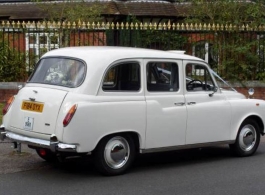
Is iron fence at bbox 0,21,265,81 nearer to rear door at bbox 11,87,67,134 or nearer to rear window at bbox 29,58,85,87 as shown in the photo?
rear window at bbox 29,58,85,87

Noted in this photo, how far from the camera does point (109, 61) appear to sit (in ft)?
26.7

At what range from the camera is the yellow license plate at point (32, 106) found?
25.7ft

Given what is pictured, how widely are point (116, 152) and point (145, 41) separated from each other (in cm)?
873

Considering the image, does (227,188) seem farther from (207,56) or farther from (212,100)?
(207,56)

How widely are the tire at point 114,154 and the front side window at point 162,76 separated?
937 millimetres

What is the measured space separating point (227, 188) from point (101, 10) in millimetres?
13205

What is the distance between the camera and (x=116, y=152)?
26.4 ft

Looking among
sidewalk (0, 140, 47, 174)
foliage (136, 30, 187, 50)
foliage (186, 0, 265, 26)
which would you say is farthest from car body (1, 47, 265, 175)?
foliage (186, 0, 265, 26)

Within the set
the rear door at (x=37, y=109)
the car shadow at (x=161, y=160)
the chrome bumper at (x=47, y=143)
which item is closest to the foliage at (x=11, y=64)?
the car shadow at (x=161, y=160)

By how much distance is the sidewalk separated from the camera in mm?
8617

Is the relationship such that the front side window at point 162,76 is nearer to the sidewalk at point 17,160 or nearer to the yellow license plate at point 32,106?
the yellow license plate at point 32,106

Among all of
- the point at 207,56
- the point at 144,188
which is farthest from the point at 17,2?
the point at 144,188

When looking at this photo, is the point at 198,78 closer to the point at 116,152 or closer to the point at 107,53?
the point at 107,53

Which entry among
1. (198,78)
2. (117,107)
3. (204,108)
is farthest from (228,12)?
(117,107)
